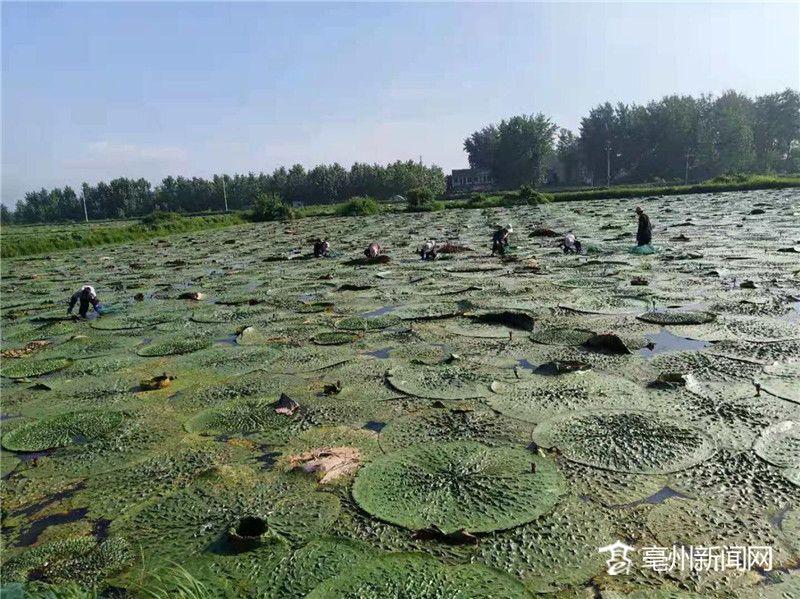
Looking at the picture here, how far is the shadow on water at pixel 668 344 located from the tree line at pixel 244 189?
55810 millimetres

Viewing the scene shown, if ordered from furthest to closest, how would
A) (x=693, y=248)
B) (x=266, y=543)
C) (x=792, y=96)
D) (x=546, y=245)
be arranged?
(x=792, y=96) < (x=546, y=245) < (x=693, y=248) < (x=266, y=543)

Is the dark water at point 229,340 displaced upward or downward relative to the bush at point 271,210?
downward

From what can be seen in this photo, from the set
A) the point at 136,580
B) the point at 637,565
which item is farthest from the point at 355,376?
the point at 637,565

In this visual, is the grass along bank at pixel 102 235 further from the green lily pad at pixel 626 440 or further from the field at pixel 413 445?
the green lily pad at pixel 626 440

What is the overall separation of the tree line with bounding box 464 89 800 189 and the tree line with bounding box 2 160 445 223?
11278 mm

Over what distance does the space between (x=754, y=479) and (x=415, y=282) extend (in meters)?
7.16

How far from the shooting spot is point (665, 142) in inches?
2753

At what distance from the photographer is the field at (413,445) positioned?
2418mm

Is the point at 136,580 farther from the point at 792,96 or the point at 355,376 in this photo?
the point at 792,96

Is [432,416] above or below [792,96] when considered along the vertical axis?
below

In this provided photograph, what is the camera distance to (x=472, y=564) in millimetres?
2334

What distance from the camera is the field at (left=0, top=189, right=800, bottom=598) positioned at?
7.93ft

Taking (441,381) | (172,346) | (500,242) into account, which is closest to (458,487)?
(441,381)

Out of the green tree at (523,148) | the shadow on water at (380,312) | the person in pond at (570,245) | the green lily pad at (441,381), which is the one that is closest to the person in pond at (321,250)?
the person in pond at (570,245)
